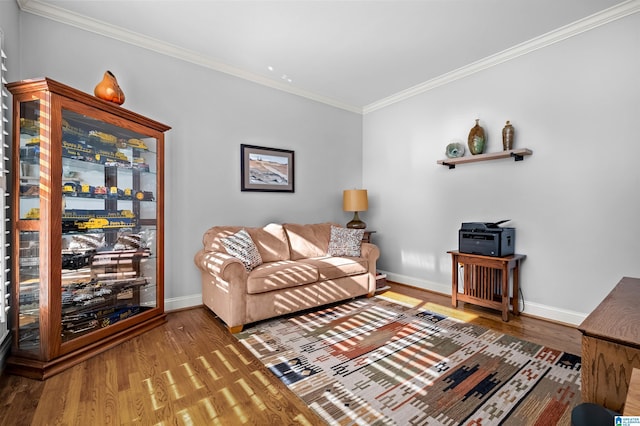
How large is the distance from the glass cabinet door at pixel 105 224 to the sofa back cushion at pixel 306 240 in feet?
5.04

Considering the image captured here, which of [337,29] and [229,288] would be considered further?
[337,29]

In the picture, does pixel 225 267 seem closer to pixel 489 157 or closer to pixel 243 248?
pixel 243 248

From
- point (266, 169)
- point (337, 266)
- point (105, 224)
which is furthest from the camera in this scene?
point (266, 169)

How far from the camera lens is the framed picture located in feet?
12.2

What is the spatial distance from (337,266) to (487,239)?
161cm

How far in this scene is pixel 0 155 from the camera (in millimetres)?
1813

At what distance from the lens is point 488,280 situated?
3176 mm

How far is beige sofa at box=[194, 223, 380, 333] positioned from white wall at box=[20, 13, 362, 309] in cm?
27

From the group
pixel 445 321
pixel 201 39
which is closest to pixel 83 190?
pixel 201 39

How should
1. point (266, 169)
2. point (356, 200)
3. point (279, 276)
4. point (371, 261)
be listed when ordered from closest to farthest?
1. point (279, 276)
2. point (371, 261)
3. point (266, 169)
4. point (356, 200)

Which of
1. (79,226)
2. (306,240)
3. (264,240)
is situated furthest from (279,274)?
(79,226)

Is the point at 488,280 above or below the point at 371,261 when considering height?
below

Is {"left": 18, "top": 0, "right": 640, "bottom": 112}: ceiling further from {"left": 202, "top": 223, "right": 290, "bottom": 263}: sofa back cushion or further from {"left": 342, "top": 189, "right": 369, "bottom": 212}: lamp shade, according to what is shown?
{"left": 202, "top": 223, "right": 290, "bottom": 263}: sofa back cushion

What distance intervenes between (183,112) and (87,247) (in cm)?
168
